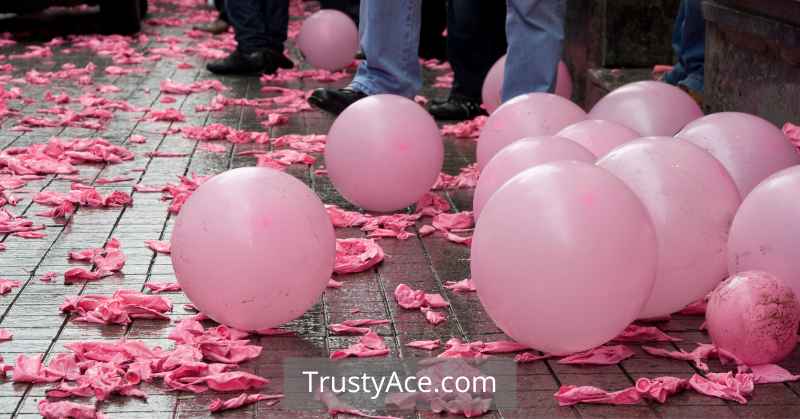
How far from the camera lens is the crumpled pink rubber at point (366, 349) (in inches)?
141

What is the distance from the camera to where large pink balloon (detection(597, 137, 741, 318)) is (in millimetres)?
3764

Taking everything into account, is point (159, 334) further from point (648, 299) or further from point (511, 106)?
point (511, 106)

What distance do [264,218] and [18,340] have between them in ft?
2.90

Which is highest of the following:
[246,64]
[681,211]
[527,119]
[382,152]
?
[681,211]

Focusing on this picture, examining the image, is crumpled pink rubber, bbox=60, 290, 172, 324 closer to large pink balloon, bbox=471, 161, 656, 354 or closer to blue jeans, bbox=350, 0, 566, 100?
large pink balloon, bbox=471, 161, 656, 354

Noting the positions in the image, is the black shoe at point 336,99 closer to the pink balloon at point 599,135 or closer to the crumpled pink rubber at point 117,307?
the pink balloon at point 599,135

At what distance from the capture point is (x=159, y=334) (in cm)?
376

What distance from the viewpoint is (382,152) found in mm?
4902

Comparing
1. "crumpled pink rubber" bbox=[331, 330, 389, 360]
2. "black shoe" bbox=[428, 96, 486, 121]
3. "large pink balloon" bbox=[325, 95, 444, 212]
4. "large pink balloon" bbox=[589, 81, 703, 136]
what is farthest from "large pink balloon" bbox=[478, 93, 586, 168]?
"black shoe" bbox=[428, 96, 486, 121]

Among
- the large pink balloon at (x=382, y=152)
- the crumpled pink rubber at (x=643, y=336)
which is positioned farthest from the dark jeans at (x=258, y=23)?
the crumpled pink rubber at (x=643, y=336)

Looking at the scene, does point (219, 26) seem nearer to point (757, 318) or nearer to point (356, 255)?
point (356, 255)

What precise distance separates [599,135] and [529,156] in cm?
41

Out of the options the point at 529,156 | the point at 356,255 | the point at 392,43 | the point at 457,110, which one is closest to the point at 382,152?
the point at 356,255

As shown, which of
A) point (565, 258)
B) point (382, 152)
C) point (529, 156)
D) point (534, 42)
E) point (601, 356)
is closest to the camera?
point (565, 258)
